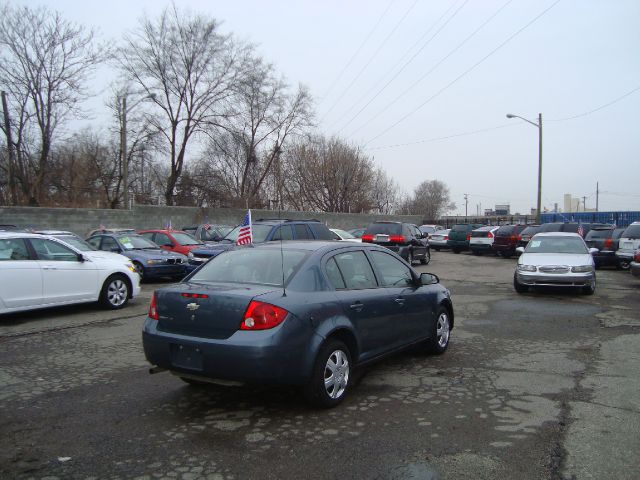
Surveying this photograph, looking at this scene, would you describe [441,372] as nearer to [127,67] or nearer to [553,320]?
[553,320]

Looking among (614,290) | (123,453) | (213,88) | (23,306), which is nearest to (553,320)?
(614,290)

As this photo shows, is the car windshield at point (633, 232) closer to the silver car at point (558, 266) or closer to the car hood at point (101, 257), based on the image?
the silver car at point (558, 266)

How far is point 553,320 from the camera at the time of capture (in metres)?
9.45

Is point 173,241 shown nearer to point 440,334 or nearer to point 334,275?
point 440,334

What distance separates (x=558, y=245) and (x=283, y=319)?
1104cm

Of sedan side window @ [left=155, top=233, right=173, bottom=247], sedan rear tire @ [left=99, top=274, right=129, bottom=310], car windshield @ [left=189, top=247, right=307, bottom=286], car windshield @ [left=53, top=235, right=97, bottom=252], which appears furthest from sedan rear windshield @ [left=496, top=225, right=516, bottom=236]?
car windshield @ [left=189, top=247, right=307, bottom=286]

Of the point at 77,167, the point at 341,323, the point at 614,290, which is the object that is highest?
the point at 77,167

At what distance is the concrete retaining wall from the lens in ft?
73.1

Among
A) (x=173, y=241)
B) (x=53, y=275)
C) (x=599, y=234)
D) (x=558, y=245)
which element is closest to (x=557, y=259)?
(x=558, y=245)

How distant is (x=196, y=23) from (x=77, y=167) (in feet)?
48.1

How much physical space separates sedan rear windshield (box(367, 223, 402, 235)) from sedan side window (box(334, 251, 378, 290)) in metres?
14.5

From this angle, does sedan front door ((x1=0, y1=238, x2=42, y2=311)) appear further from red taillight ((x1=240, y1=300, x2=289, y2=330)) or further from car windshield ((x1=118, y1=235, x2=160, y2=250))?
red taillight ((x1=240, y1=300, x2=289, y2=330))

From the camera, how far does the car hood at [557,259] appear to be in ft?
40.8

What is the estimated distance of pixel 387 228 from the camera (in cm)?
2036
